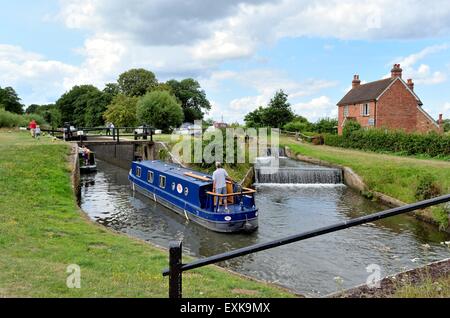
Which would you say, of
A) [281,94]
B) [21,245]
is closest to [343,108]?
[281,94]

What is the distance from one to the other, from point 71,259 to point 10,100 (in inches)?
2949

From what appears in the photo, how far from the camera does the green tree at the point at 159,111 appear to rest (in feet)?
160

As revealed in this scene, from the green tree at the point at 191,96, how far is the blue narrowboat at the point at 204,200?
208 ft

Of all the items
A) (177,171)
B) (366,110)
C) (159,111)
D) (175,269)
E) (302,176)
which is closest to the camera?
(175,269)

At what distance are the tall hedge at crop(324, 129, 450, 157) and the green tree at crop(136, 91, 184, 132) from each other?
68.0 feet

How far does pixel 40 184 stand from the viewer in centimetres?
1509

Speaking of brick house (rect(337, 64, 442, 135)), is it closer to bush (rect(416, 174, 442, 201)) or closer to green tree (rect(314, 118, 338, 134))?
green tree (rect(314, 118, 338, 134))

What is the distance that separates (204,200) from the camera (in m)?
15.3

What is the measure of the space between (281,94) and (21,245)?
50328 mm

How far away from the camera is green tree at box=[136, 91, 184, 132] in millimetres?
48688

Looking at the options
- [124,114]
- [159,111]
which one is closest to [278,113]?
[159,111]

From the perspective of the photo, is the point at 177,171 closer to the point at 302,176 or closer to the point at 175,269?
the point at 302,176

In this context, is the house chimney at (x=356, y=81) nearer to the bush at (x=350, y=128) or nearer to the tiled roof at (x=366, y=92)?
the tiled roof at (x=366, y=92)
